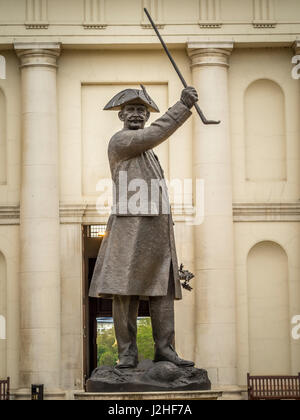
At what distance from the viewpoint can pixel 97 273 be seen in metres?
16.8

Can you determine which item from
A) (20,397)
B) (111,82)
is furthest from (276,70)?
(20,397)

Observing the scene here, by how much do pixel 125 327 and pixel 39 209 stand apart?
70.9 feet

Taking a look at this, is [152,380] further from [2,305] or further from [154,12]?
[154,12]

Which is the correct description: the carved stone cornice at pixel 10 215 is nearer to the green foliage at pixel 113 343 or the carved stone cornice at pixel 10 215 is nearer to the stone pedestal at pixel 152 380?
the stone pedestal at pixel 152 380

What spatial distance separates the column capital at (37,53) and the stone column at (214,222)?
3.91m

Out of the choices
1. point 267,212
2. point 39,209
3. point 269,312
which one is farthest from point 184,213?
point 39,209

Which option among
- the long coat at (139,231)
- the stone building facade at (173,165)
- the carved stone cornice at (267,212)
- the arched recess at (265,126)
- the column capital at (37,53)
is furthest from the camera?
the arched recess at (265,126)

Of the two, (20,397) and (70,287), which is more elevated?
(70,287)

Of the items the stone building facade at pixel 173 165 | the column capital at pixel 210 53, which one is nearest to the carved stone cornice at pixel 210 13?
the stone building facade at pixel 173 165

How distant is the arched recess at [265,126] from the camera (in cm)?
3919

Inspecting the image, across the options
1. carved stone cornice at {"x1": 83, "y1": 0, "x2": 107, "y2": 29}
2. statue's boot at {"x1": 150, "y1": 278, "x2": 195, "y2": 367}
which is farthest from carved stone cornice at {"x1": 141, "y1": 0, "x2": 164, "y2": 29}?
statue's boot at {"x1": 150, "y1": 278, "x2": 195, "y2": 367}

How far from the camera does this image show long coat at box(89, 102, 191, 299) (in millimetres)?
16516
